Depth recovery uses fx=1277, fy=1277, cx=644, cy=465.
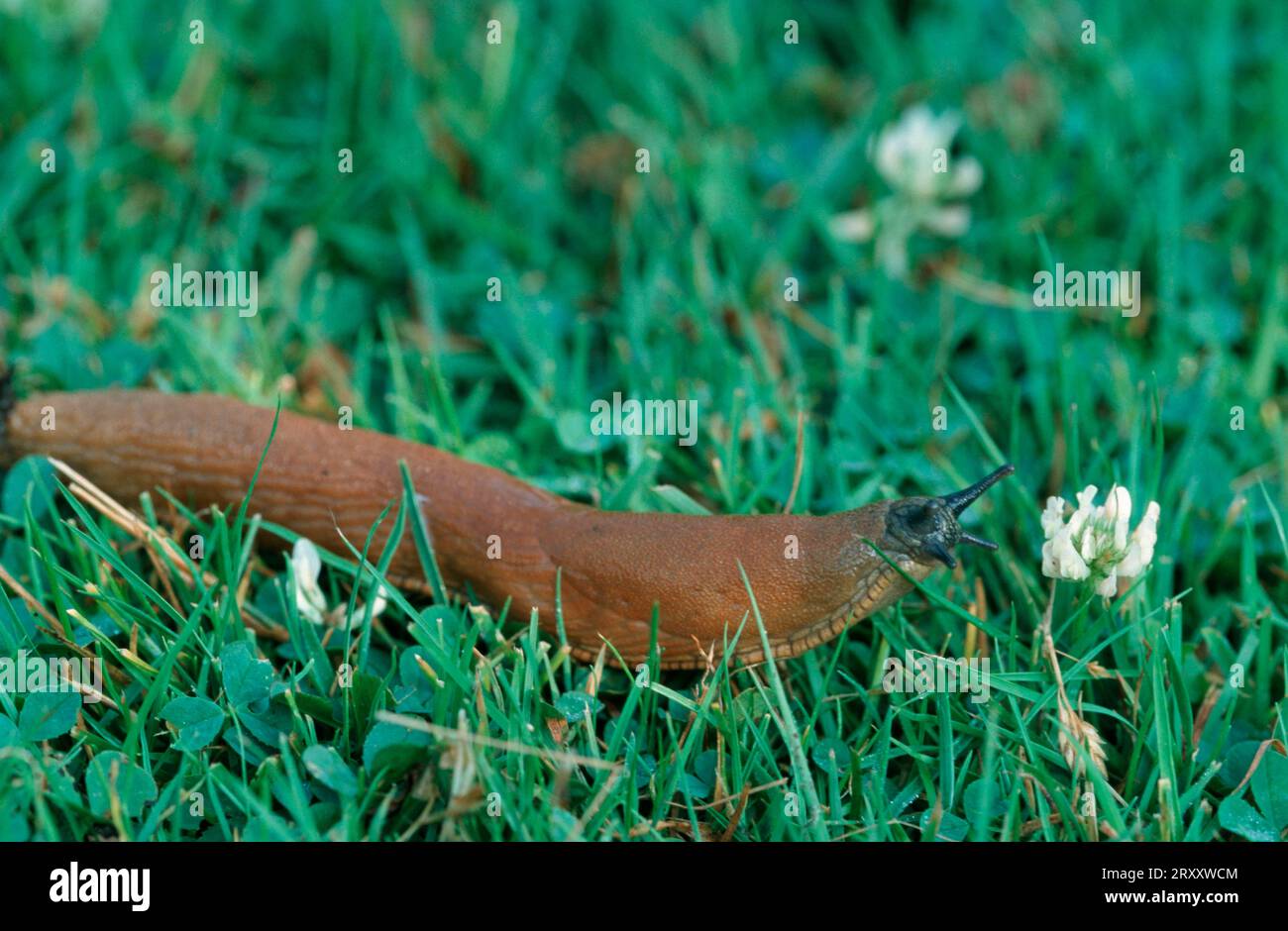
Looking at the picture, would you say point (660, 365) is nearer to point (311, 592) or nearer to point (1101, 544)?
point (311, 592)

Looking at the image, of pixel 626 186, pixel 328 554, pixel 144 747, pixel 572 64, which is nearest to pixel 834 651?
pixel 328 554

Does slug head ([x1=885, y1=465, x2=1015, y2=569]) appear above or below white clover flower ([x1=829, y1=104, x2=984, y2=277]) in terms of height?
below

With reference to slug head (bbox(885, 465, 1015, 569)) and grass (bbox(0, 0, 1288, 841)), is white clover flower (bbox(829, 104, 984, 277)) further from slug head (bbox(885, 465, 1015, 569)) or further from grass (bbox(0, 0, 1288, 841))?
slug head (bbox(885, 465, 1015, 569))

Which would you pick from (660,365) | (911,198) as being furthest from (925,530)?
(911,198)

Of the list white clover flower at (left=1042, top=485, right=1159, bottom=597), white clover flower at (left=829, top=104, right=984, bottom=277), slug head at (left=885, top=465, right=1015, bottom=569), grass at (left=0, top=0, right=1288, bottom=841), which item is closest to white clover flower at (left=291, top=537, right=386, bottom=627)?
grass at (left=0, top=0, right=1288, bottom=841)

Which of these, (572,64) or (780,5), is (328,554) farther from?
(780,5)

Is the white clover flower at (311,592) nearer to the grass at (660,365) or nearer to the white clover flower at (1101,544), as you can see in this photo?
the grass at (660,365)
